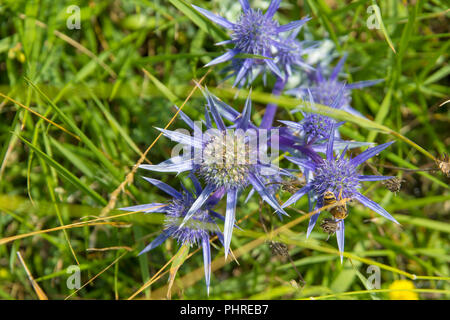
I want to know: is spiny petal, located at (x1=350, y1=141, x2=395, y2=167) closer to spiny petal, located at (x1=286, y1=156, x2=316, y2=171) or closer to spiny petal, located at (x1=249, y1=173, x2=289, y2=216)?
spiny petal, located at (x1=286, y1=156, x2=316, y2=171)

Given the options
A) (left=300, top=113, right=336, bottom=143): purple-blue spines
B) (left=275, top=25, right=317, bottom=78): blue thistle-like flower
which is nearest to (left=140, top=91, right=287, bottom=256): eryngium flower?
(left=300, top=113, right=336, bottom=143): purple-blue spines

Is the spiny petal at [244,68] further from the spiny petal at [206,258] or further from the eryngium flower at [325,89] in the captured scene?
the spiny petal at [206,258]

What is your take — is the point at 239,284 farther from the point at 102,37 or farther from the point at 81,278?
the point at 102,37

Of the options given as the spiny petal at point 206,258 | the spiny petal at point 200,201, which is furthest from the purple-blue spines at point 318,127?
the spiny petal at point 206,258

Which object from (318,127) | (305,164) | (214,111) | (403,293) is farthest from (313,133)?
(403,293)

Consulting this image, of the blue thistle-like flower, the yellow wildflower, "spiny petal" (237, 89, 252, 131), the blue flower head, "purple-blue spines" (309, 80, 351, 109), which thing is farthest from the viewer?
the yellow wildflower

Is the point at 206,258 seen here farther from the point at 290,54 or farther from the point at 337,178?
the point at 290,54
